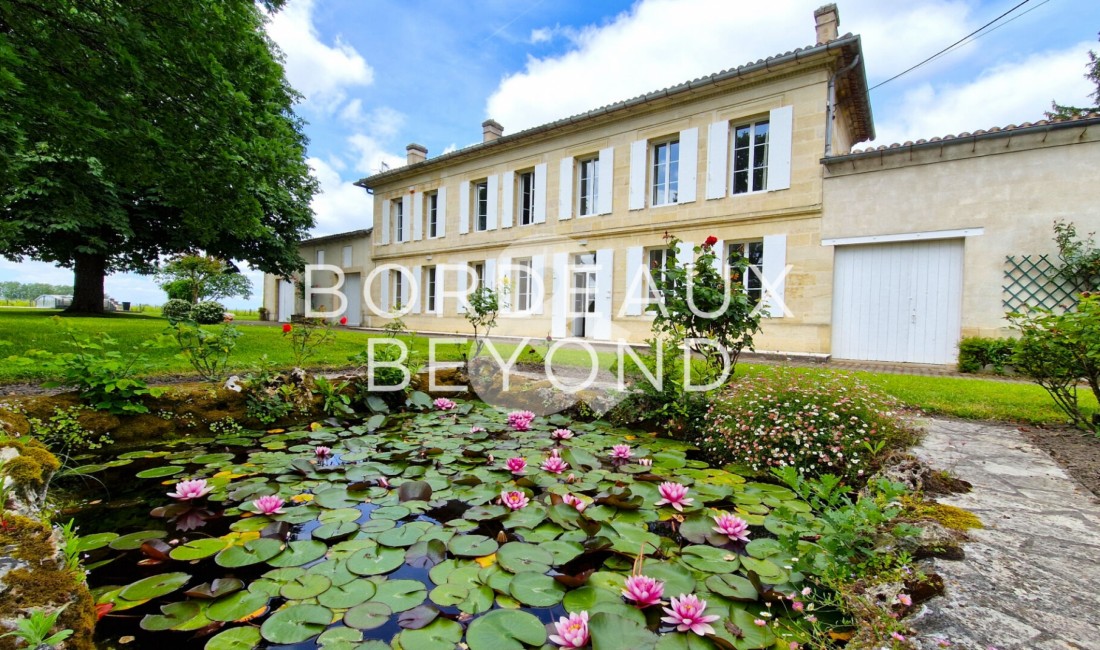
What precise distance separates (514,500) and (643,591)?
35.6 inches

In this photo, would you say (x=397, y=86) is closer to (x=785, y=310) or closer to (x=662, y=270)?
(x=662, y=270)

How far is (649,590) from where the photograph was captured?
138 cm

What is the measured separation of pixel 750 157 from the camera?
9148 mm

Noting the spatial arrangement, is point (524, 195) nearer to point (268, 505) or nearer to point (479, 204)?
point (479, 204)

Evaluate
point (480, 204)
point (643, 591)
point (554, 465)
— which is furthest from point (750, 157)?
point (643, 591)

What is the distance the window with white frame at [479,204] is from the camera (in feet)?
44.4

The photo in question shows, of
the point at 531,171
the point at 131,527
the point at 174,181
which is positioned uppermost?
the point at 531,171

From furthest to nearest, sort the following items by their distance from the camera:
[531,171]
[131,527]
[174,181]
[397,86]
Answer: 1. [531,171]
2. [397,86]
3. [174,181]
4. [131,527]

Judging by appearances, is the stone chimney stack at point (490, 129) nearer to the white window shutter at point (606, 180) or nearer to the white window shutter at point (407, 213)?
the white window shutter at point (407, 213)

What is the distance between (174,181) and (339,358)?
272 cm

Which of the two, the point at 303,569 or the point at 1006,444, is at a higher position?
the point at 1006,444

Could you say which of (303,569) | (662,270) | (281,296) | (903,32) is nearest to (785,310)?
(903,32)

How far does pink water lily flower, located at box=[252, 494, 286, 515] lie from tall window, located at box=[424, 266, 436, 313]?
41.9ft

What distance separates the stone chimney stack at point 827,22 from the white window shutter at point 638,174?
3.82 metres
